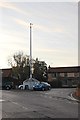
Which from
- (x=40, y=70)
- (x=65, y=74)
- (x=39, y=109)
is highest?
(x=40, y=70)

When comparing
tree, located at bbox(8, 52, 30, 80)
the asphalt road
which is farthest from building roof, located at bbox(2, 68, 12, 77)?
the asphalt road

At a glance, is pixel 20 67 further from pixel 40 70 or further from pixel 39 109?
pixel 39 109

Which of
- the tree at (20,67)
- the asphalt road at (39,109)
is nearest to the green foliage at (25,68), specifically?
the tree at (20,67)

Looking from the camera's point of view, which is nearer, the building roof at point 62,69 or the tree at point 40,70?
the tree at point 40,70

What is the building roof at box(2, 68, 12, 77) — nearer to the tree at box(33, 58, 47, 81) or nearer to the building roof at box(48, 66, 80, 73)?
the tree at box(33, 58, 47, 81)

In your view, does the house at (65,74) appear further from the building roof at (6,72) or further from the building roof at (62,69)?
the building roof at (6,72)

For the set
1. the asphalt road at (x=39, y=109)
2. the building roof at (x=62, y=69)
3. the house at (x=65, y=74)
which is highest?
the building roof at (x=62, y=69)

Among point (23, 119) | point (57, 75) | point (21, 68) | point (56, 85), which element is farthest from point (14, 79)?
point (23, 119)

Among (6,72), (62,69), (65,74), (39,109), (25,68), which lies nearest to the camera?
(39,109)

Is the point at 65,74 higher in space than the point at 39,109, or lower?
higher

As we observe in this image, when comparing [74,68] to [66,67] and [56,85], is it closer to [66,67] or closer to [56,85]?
[66,67]

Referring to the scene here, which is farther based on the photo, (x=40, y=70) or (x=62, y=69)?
(x=62, y=69)

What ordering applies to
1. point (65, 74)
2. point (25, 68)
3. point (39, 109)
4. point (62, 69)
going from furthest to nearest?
1. point (62, 69)
2. point (65, 74)
3. point (25, 68)
4. point (39, 109)

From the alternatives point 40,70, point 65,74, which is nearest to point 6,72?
point 40,70
